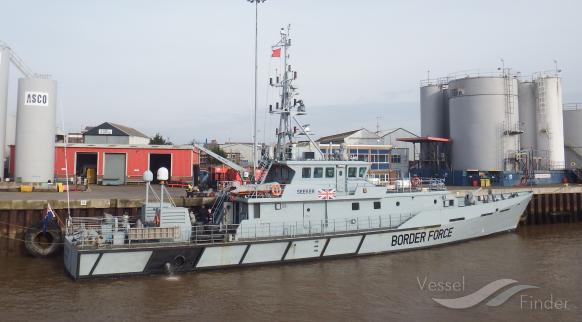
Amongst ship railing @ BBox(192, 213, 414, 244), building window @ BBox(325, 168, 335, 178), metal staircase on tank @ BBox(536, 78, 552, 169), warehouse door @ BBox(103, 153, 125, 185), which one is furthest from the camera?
metal staircase on tank @ BBox(536, 78, 552, 169)

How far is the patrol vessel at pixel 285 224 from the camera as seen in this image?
12922 millimetres

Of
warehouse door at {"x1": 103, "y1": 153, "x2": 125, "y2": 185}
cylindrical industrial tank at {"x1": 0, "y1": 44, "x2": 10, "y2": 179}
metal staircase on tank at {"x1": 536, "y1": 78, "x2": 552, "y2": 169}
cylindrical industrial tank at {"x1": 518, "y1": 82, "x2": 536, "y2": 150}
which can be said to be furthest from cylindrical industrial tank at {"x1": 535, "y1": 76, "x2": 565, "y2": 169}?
cylindrical industrial tank at {"x1": 0, "y1": 44, "x2": 10, "y2": 179}

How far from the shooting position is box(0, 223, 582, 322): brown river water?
10.2 metres

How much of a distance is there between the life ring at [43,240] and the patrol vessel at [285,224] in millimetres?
982

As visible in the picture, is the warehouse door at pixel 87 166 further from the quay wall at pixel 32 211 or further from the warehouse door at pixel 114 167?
the quay wall at pixel 32 211

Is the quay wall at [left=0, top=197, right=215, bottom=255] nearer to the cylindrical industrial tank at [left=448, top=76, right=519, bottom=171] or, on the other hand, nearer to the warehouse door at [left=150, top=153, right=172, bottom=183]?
the warehouse door at [left=150, top=153, right=172, bottom=183]

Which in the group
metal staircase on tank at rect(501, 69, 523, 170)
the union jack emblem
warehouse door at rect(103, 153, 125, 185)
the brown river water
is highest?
metal staircase on tank at rect(501, 69, 523, 170)

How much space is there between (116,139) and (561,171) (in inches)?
1619

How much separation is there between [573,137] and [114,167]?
137ft

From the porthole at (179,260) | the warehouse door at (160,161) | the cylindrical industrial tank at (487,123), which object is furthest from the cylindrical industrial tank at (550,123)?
the porthole at (179,260)

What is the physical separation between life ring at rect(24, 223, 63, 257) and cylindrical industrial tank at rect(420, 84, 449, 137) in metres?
33.4

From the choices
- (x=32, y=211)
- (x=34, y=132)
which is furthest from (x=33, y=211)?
(x=34, y=132)

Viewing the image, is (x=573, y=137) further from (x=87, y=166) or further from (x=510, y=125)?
(x=87, y=166)

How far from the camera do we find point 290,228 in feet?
A: 48.9
